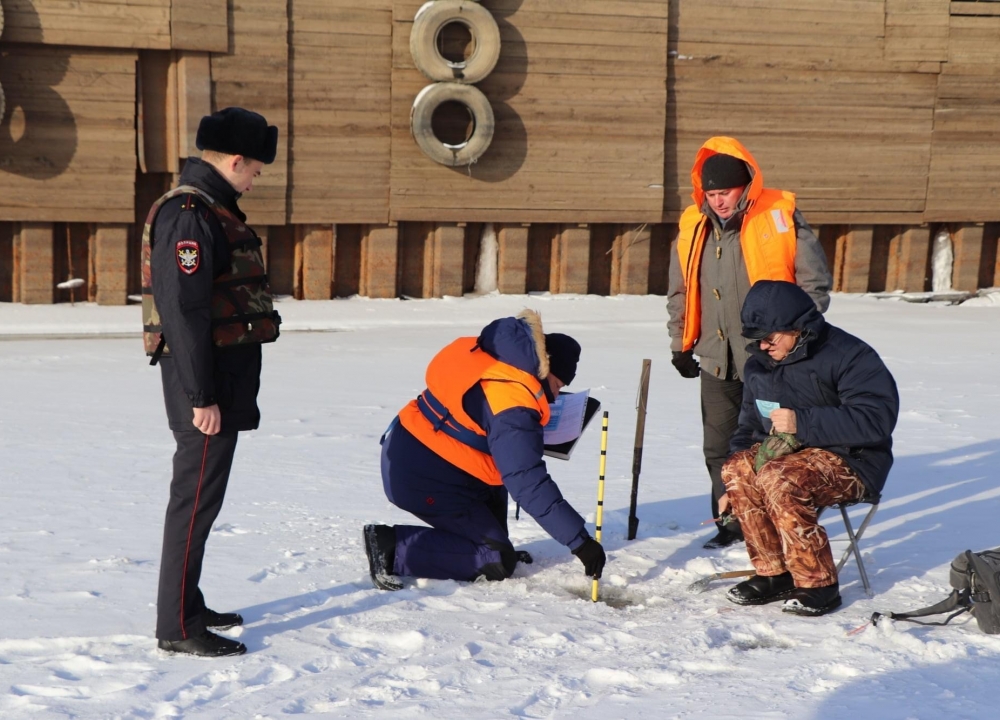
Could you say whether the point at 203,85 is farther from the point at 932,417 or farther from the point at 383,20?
the point at 932,417

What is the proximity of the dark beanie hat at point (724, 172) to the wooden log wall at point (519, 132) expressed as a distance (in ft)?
23.5

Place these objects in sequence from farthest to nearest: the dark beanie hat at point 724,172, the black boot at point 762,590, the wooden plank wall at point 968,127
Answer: the wooden plank wall at point 968,127
the dark beanie hat at point 724,172
the black boot at point 762,590

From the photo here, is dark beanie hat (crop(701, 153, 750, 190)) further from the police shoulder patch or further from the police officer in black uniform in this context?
the police shoulder patch

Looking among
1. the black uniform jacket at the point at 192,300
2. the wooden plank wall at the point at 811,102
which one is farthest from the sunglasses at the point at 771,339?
the wooden plank wall at the point at 811,102

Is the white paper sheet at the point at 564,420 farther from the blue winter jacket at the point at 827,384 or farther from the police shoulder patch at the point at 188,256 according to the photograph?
the police shoulder patch at the point at 188,256

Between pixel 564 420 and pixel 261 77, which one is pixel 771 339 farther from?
pixel 261 77

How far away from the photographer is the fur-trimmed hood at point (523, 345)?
13.7ft

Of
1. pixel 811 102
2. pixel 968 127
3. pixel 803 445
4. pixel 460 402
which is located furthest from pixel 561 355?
pixel 968 127

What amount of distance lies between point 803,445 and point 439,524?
1.41 metres

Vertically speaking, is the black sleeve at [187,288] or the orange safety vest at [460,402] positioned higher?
the black sleeve at [187,288]

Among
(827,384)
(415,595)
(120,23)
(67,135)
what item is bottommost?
(415,595)

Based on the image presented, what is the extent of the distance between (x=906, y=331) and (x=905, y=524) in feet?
20.2

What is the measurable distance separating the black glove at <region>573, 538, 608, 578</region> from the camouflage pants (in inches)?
24.1

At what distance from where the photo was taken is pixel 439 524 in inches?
180
